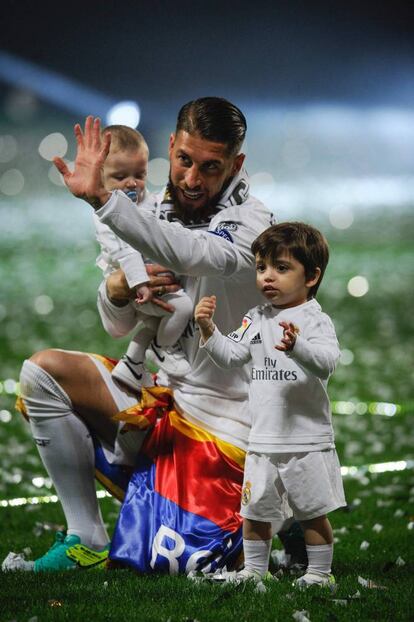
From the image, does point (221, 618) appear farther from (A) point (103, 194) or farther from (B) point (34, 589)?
(A) point (103, 194)

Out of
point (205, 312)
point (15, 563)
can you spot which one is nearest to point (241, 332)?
point (205, 312)

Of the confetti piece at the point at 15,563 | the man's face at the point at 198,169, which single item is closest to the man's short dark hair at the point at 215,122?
the man's face at the point at 198,169

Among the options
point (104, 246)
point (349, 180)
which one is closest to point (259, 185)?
point (349, 180)

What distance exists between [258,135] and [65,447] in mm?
24160

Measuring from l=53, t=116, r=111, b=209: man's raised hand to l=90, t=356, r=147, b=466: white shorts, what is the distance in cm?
107

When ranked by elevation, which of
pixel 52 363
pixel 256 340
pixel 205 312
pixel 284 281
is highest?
pixel 284 281

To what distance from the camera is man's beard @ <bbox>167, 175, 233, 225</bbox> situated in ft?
15.9

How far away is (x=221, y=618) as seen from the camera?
3.90m

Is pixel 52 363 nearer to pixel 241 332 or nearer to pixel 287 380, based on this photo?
pixel 241 332

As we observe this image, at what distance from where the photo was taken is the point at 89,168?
4270 mm

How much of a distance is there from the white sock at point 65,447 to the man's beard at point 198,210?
89cm

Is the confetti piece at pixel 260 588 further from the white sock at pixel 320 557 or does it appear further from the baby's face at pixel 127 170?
the baby's face at pixel 127 170

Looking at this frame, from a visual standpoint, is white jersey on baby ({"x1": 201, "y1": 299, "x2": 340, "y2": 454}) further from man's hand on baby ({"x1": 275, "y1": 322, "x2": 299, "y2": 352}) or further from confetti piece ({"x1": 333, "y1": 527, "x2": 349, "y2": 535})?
confetti piece ({"x1": 333, "y1": 527, "x2": 349, "y2": 535})

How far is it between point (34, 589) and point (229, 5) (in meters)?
19.4
